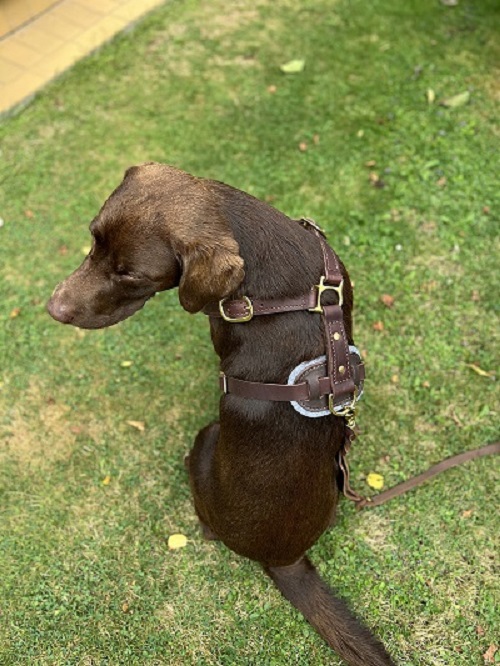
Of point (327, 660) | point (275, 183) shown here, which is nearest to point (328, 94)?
point (275, 183)

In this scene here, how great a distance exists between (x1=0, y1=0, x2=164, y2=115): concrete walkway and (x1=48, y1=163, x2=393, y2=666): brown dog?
3412mm

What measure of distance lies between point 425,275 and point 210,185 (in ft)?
7.53

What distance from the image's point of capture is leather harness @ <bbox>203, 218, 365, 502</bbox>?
7.97 feet

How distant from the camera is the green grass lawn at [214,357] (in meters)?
3.23

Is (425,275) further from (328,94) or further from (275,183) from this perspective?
(328,94)

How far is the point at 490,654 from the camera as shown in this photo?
10.2ft

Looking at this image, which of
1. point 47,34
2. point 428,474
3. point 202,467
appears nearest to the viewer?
point 202,467

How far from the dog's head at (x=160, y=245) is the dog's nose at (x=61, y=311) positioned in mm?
62

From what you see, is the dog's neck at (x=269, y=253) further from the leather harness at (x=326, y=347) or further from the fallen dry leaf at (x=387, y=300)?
the fallen dry leaf at (x=387, y=300)

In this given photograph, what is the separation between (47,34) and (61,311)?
13.7ft

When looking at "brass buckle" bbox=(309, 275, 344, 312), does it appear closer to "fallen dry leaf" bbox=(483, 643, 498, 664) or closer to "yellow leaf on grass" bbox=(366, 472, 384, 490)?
"yellow leaf on grass" bbox=(366, 472, 384, 490)

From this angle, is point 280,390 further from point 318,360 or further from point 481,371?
point 481,371

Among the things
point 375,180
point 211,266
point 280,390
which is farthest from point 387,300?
point 211,266

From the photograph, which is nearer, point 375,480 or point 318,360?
point 318,360
